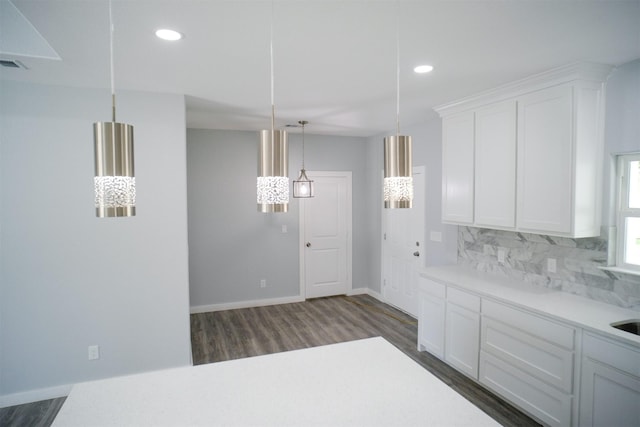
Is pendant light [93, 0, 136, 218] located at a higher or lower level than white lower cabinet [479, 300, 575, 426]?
higher

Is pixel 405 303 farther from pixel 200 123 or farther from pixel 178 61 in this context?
pixel 178 61

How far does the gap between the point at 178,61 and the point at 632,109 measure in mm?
3095

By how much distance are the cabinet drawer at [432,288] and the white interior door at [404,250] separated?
94 centimetres

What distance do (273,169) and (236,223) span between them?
412cm

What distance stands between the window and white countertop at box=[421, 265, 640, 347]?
361 millimetres

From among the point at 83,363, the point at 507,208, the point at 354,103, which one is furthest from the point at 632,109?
the point at 83,363

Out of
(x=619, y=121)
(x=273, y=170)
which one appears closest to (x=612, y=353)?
(x=619, y=121)

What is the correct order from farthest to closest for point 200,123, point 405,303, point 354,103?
point 405,303
point 200,123
point 354,103

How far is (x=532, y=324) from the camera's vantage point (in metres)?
2.59

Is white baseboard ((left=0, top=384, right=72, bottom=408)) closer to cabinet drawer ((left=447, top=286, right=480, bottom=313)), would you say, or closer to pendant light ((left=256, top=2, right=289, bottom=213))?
pendant light ((left=256, top=2, right=289, bottom=213))

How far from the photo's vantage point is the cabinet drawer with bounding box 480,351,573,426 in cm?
242

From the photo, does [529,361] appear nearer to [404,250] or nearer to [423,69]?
[423,69]

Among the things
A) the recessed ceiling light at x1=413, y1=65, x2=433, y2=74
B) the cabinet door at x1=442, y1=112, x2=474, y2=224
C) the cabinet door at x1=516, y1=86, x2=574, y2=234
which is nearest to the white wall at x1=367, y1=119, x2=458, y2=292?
the cabinet door at x1=442, y1=112, x2=474, y2=224

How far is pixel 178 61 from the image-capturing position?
2.45 meters
